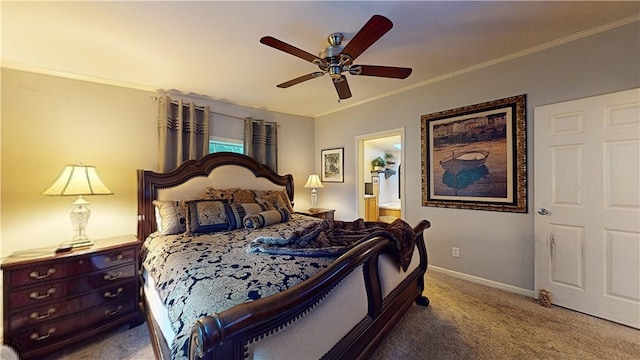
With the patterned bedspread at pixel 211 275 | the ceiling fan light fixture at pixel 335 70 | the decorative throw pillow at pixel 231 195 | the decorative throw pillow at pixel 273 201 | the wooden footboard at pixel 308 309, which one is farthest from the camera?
the decorative throw pillow at pixel 273 201

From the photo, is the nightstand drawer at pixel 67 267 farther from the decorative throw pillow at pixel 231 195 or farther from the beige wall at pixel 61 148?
the decorative throw pillow at pixel 231 195

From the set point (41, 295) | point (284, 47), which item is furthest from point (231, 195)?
point (284, 47)

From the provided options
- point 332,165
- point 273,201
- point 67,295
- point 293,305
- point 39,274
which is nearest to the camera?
point 293,305

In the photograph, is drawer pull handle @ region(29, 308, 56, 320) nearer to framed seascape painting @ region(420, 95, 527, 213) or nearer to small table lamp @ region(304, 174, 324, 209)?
small table lamp @ region(304, 174, 324, 209)

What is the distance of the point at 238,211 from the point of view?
9.17 feet

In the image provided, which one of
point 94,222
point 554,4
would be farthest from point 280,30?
point 94,222

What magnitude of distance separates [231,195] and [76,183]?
1449mm

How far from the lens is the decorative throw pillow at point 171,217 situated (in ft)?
8.23

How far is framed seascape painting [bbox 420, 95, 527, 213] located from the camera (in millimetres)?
2631

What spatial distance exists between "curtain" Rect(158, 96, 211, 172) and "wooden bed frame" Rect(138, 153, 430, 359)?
27cm

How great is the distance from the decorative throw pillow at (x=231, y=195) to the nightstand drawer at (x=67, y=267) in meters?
1.01

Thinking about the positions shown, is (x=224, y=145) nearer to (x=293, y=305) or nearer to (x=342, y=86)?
(x=342, y=86)

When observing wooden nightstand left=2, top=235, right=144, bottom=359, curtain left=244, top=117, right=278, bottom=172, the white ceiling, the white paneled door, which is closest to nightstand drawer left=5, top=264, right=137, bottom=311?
wooden nightstand left=2, top=235, right=144, bottom=359

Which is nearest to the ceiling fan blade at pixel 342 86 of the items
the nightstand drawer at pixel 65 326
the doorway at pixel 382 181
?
the doorway at pixel 382 181
